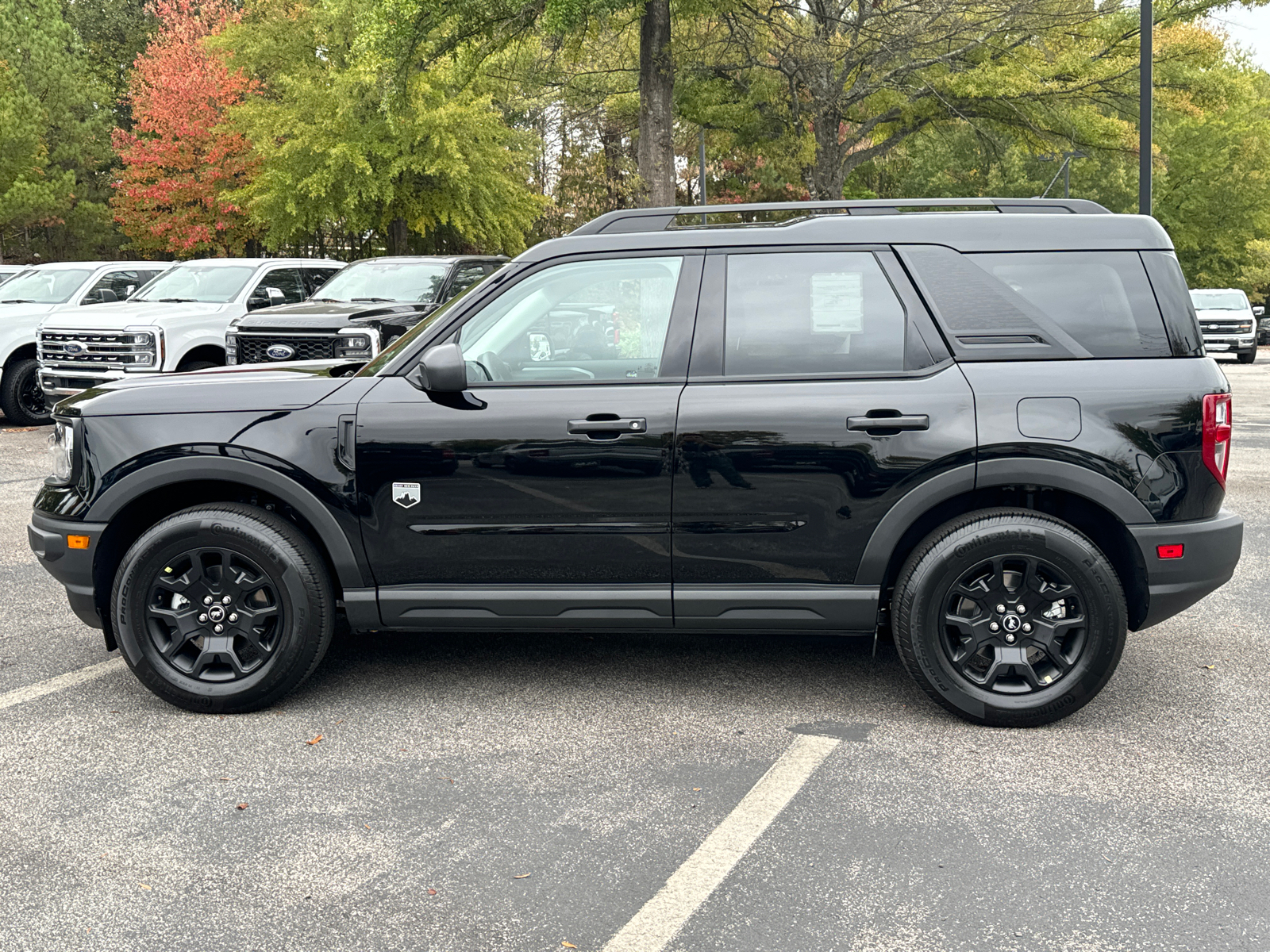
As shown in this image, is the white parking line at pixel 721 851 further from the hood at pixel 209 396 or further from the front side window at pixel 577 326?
the hood at pixel 209 396

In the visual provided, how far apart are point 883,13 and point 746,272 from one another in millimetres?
19383

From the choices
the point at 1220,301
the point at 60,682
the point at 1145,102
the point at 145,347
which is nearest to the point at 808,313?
the point at 60,682

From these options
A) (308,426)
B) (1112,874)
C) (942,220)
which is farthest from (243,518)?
(1112,874)

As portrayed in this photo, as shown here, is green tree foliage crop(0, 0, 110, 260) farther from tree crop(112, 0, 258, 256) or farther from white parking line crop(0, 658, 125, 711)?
white parking line crop(0, 658, 125, 711)

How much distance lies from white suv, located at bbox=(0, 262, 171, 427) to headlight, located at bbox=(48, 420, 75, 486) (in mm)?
Answer: 9274

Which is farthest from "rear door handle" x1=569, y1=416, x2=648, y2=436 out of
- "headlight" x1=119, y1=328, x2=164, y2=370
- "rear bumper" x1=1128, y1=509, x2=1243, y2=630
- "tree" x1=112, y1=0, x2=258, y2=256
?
"tree" x1=112, y1=0, x2=258, y2=256

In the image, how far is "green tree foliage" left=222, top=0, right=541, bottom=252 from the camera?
86.9 feet

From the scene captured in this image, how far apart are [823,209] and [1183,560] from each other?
1.83 meters

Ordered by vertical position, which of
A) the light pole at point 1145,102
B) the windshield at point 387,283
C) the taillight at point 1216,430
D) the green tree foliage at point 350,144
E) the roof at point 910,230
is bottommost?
the taillight at point 1216,430

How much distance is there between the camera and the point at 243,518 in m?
4.46

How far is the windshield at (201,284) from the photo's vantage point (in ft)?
44.7

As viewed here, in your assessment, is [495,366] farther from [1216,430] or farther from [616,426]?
[1216,430]

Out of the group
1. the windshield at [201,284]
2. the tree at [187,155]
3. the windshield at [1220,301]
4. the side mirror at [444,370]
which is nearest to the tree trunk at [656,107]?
the windshield at [201,284]

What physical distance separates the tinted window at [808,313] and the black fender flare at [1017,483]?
53 cm
